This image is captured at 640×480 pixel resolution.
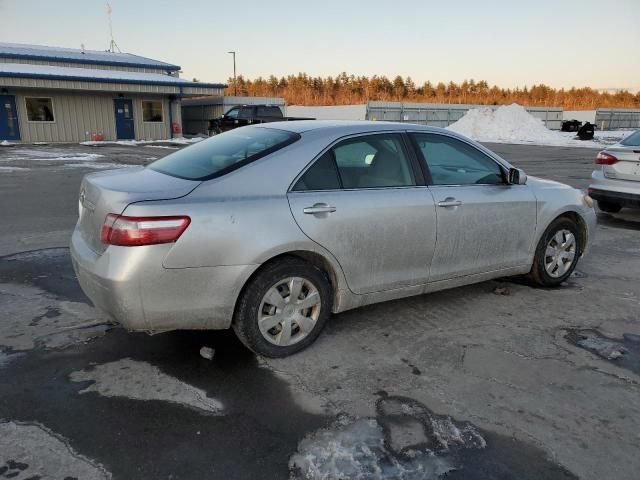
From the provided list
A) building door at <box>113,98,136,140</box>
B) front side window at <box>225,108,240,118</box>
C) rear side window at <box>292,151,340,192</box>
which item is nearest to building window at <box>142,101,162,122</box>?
building door at <box>113,98,136,140</box>

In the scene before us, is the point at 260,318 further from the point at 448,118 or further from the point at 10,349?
the point at 448,118

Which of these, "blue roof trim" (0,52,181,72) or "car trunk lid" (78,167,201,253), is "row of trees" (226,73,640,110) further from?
"car trunk lid" (78,167,201,253)

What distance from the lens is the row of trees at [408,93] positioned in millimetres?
93375

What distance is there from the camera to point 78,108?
27.5 metres

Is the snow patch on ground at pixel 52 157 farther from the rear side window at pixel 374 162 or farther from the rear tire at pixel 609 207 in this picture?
the rear side window at pixel 374 162

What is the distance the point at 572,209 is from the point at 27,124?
28.1 meters

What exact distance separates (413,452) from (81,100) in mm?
29703

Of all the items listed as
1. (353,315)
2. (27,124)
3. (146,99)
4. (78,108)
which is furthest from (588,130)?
(353,315)

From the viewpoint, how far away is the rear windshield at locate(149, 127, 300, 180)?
350 cm

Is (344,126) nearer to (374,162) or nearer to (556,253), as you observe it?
(374,162)

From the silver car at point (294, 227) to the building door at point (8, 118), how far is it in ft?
86.7

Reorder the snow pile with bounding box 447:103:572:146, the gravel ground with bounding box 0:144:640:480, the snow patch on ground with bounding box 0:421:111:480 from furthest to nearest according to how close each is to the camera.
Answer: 1. the snow pile with bounding box 447:103:572:146
2. the gravel ground with bounding box 0:144:640:480
3. the snow patch on ground with bounding box 0:421:111:480

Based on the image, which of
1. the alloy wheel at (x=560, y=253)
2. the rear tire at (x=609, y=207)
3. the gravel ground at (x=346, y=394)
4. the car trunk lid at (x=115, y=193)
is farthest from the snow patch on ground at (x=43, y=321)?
the rear tire at (x=609, y=207)

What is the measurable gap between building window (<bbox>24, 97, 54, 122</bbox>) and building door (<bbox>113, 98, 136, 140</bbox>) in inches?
134
